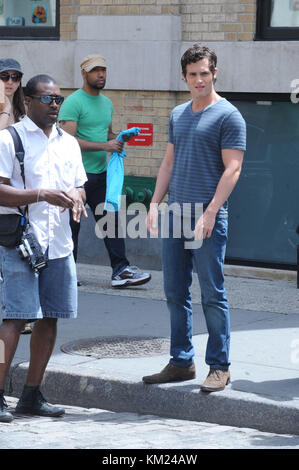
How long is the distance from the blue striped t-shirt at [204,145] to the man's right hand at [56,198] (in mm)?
808

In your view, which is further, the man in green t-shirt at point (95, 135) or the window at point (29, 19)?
the window at point (29, 19)

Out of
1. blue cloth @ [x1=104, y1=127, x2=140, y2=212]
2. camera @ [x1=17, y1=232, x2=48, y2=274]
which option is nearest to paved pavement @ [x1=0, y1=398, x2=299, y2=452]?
camera @ [x1=17, y1=232, x2=48, y2=274]

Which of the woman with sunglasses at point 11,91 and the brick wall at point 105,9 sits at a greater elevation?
the brick wall at point 105,9

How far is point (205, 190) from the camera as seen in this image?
608 cm

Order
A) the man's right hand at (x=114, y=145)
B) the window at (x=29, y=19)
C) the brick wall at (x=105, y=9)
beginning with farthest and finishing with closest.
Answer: the window at (x=29, y=19), the brick wall at (x=105, y=9), the man's right hand at (x=114, y=145)

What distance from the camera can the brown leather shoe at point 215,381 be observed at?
Result: 6078 mm

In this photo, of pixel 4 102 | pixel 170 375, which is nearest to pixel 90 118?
pixel 4 102

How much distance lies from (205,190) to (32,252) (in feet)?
3.54

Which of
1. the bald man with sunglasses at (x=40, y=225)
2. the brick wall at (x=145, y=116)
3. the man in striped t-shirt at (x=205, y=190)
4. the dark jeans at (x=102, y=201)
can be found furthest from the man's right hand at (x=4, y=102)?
the brick wall at (x=145, y=116)

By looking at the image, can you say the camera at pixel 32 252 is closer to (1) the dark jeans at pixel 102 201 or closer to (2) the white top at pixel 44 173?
(2) the white top at pixel 44 173

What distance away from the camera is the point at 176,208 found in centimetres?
618

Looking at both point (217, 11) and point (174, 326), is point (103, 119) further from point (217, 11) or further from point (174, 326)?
point (174, 326)

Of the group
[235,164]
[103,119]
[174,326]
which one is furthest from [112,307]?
[235,164]

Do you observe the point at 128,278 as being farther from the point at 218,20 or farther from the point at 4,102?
the point at 4,102
